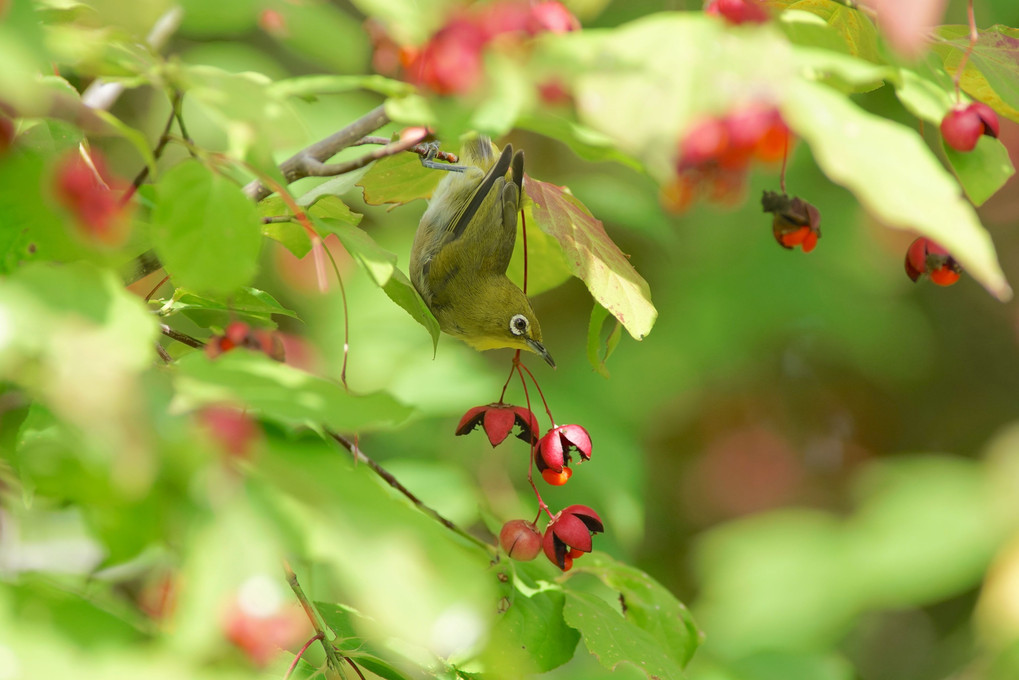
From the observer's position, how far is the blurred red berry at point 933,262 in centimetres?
160

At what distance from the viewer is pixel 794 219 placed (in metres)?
1.64

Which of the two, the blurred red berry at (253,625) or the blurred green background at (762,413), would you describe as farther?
the blurred green background at (762,413)

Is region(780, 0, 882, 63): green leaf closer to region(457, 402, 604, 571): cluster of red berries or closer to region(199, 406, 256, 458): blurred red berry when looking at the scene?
region(457, 402, 604, 571): cluster of red berries

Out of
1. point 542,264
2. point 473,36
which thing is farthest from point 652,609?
point 473,36

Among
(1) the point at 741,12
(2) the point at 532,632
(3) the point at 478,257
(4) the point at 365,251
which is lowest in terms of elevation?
(3) the point at 478,257

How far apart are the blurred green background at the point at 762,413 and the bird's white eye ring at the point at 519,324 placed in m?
0.41

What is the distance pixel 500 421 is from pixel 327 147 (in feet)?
1.88

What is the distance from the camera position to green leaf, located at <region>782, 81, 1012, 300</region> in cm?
74

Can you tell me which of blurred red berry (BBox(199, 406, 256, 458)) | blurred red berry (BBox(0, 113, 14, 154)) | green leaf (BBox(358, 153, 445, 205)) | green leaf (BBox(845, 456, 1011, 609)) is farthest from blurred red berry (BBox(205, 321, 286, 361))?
green leaf (BBox(845, 456, 1011, 609))

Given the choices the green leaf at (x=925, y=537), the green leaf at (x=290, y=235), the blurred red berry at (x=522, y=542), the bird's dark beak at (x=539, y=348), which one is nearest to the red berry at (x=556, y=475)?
the blurred red berry at (x=522, y=542)

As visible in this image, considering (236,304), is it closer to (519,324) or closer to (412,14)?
(412,14)

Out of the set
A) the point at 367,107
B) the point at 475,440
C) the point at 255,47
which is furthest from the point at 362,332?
the point at 255,47

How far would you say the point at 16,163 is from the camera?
961mm

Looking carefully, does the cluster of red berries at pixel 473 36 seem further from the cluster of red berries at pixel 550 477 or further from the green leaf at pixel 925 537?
the green leaf at pixel 925 537
